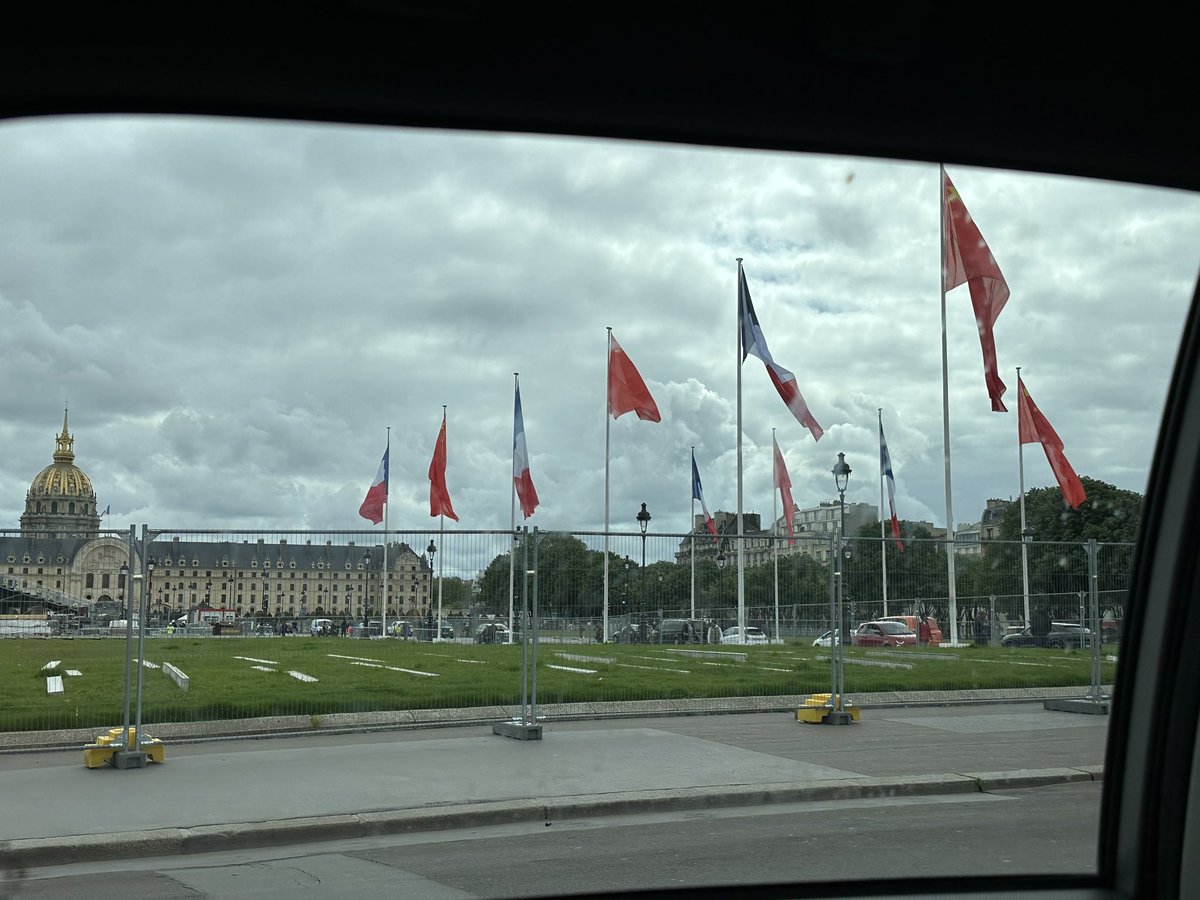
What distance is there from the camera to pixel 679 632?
16766mm

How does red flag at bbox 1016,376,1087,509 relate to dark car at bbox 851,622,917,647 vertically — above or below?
Result: above

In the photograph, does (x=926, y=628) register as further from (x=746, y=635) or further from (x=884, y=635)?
(x=746, y=635)

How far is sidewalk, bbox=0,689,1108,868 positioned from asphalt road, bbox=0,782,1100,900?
0.28m

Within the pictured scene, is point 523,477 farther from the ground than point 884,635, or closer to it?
farther from the ground

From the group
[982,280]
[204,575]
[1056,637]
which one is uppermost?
[982,280]

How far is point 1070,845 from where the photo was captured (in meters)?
8.63

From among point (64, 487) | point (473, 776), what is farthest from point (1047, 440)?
point (64, 487)

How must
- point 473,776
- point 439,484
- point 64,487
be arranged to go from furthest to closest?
point 64,487, point 439,484, point 473,776

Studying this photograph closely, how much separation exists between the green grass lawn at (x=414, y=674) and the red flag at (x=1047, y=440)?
997 centimetres

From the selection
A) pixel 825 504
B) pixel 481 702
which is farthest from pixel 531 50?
pixel 825 504

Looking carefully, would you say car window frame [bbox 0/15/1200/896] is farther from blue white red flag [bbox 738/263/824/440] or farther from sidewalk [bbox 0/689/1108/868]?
blue white red flag [bbox 738/263/824/440]

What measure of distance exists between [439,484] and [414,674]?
25.1 meters

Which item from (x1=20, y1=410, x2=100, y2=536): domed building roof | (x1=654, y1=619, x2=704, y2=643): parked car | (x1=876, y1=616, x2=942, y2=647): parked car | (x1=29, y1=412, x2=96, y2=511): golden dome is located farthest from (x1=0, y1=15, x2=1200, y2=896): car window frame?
(x1=29, y1=412, x2=96, y2=511): golden dome

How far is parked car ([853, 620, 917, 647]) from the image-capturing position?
1756 centimetres
